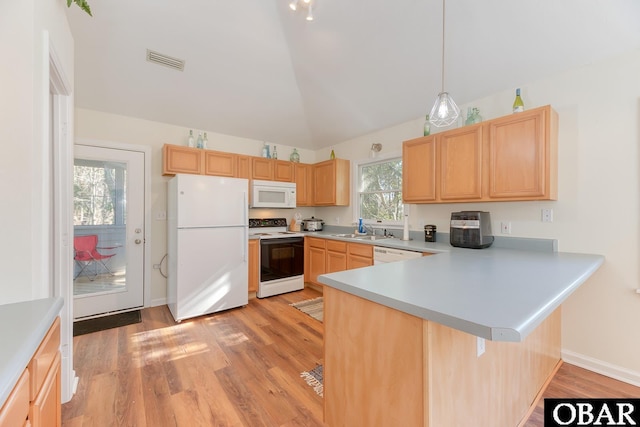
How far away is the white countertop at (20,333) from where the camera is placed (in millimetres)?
630

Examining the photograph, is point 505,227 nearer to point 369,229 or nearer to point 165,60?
point 369,229

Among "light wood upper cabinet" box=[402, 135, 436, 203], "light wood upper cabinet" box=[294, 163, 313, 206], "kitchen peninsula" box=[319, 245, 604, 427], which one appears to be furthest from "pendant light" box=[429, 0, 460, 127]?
"light wood upper cabinet" box=[294, 163, 313, 206]

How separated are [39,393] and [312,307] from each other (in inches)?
105

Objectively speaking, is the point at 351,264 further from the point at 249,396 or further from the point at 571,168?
the point at 571,168

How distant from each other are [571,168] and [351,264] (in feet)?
7.73

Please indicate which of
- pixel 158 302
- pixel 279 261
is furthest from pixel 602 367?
pixel 158 302

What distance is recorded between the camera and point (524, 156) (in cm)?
219

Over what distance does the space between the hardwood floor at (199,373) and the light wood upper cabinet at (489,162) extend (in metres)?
2.00

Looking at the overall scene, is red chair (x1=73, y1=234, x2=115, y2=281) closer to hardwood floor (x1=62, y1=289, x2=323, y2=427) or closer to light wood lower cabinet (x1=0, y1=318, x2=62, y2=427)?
hardwood floor (x1=62, y1=289, x2=323, y2=427)

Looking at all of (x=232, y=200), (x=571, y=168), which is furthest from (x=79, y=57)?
(x=571, y=168)

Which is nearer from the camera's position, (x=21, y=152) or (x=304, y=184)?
(x=21, y=152)

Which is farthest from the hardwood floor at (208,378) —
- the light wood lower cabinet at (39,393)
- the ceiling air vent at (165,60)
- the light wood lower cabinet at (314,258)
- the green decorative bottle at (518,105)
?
the ceiling air vent at (165,60)

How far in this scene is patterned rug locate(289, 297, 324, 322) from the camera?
3.12 meters

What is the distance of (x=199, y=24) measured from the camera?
105 inches
